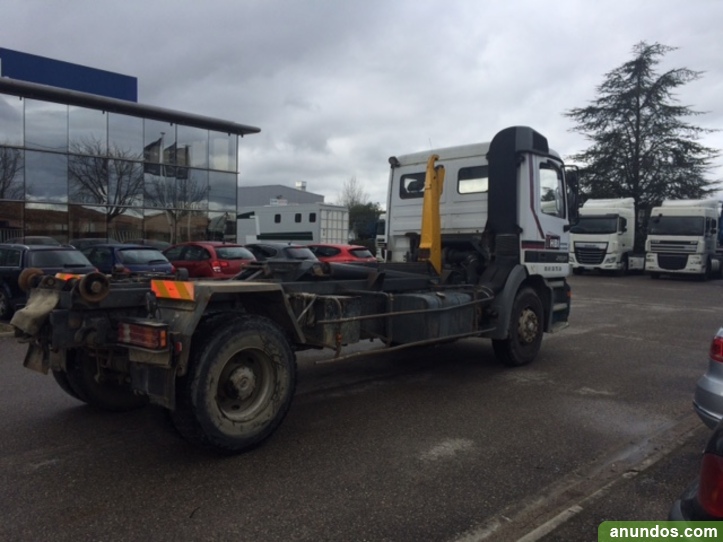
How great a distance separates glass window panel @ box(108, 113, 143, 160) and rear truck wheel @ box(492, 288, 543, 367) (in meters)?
20.7

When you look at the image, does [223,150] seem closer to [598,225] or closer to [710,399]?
[598,225]

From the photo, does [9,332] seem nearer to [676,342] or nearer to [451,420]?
[451,420]

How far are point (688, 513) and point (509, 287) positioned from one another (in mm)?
5334

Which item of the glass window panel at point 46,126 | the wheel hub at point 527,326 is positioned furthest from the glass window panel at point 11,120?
the wheel hub at point 527,326

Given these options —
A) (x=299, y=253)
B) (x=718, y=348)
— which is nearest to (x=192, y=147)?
(x=299, y=253)

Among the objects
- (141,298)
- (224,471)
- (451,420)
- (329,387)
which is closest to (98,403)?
(141,298)

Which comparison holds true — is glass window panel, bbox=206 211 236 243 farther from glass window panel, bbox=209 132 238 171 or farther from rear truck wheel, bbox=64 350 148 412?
rear truck wheel, bbox=64 350 148 412

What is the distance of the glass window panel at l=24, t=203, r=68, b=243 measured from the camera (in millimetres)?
22281

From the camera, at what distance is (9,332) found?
10430 millimetres

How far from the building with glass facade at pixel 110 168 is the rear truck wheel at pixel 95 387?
19083mm

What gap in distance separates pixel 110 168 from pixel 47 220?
3185mm

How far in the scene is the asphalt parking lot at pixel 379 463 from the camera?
365 cm

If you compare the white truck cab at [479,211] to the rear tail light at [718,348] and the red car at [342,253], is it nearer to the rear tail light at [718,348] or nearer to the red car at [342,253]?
the rear tail light at [718,348]

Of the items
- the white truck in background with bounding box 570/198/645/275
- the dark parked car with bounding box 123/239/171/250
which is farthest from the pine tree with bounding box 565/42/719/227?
the dark parked car with bounding box 123/239/171/250
